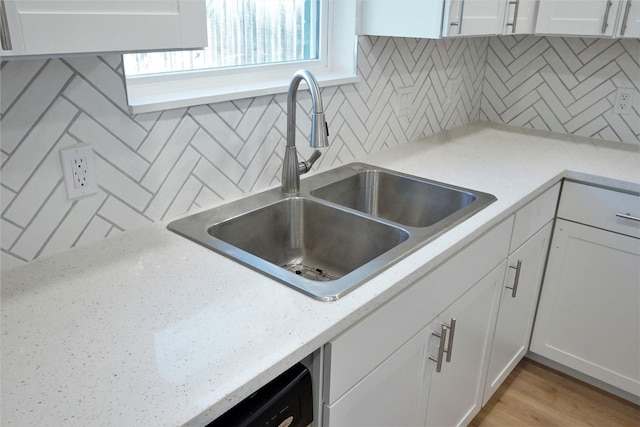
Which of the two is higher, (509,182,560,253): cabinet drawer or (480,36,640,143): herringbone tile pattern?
(480,36,640,143): herringbone tile pattern

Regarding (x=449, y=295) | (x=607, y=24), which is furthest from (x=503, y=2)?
(x=449, y=295)

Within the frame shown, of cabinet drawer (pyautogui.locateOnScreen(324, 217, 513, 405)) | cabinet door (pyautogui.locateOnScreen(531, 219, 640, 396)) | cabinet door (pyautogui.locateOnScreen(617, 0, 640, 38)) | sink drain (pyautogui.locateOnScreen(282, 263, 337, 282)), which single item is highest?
cabinet door (pyautogui.locateOnScreen(617, 0, 640, 38))

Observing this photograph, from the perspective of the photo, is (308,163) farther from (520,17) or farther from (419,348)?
(520,17)

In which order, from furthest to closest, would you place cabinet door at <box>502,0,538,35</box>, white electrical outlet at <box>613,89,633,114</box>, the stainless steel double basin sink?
white electrical outlet at <box>613,89,633,114</box>, cabinet door at <box>502,0,538,35</box>, the stainless steel double basin sink

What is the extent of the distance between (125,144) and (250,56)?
0.59m

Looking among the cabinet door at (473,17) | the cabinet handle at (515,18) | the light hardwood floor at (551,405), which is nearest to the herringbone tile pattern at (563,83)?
the cabinet handle at (515,18)

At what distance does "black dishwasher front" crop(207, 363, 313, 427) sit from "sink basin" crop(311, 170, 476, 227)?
2.37 feet

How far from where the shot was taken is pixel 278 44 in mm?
1704

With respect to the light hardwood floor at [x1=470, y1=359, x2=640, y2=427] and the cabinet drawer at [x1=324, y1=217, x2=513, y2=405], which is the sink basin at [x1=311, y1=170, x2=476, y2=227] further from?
the light hardwood floor at [x1=470, y1=359, x2=640, y2=427]

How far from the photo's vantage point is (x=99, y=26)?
78 centimetres

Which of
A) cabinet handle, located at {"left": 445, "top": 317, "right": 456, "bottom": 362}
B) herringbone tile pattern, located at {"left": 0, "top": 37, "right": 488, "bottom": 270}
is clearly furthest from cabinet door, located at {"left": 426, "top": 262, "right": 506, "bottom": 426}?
herringbone tile pattern, located at {"left": 0, "top": 37, "right": 488, "bottom": 270}

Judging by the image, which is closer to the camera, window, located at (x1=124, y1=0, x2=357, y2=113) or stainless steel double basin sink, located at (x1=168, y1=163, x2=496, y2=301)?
stainless steel double basin sink, located at (x1=168, y1=163, x2=496, y2=301)

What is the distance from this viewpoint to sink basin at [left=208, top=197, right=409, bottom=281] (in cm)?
136

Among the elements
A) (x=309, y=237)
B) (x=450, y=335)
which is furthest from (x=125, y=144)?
(x=450, y=335)
